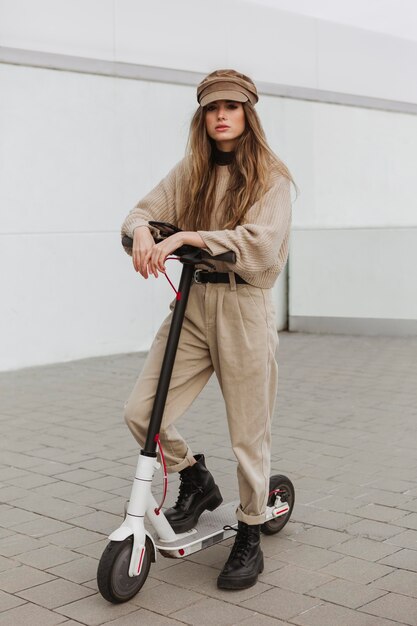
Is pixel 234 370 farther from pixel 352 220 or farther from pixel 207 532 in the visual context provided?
pixel 352 220

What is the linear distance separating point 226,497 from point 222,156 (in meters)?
1.81

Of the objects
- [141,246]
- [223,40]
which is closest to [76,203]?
[223,40]

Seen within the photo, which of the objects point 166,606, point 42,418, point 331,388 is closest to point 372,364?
point 331,388

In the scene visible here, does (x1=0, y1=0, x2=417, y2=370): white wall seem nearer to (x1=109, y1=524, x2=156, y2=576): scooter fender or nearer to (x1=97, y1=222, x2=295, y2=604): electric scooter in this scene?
(x1=97, y1=222, x2=295, y2=604): electric scooter

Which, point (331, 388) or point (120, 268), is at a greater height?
point (120, 268)

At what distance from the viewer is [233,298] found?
3.70 m

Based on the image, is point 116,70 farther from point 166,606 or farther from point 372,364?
point 166,606

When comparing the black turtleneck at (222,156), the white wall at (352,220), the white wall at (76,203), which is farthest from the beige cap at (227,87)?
the white wall at (352,220)

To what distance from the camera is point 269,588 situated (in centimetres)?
368

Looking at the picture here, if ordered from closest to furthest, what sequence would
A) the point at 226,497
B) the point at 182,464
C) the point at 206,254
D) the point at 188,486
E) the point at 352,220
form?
the point at 206,254, the point at 182,464, the point at 188,486, the point at 226,497, the point at 352,220

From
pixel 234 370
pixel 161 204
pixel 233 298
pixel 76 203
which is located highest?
pixel 76 203

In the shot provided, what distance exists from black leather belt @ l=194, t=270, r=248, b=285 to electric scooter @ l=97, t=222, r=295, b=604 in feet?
0.04

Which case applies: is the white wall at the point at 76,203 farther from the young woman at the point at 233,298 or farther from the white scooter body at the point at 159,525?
the white scooter body at the point at 159,525

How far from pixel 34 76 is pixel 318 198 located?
4190mm
